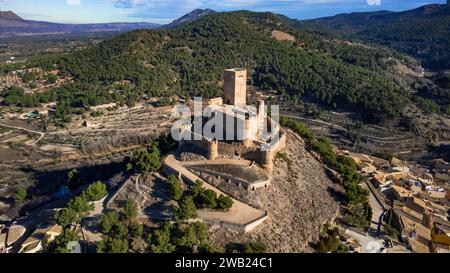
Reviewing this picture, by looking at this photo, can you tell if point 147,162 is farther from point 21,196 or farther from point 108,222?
point 21,196

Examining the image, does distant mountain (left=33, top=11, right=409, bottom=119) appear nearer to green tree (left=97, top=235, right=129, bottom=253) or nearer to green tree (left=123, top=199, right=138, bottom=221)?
green tree (left=123, top=199, right=138, bottom=221)

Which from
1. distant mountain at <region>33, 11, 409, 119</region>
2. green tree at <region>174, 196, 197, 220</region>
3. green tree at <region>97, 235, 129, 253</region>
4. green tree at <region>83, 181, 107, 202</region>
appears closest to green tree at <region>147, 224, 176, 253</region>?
green tree at <region>174, 196, 197, 220</region>

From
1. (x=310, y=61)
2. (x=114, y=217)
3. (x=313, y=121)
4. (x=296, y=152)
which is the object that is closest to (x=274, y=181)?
(x=296, y=152)

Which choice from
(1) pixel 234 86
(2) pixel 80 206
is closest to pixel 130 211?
(2) pixel 80 206

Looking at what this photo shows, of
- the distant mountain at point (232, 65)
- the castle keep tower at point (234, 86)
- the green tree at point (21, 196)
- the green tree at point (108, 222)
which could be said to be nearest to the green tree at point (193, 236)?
the green tree at point (108, 222)

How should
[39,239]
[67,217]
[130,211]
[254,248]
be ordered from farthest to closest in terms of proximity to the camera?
[39,239] < [67,217] < [130,211] < [254,248]

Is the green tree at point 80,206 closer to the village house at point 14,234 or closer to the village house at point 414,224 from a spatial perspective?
the village house at point 14,234

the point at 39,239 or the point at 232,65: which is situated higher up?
the point at 232,65
